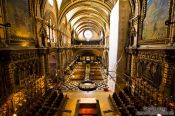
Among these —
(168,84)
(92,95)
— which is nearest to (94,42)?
(92,95)

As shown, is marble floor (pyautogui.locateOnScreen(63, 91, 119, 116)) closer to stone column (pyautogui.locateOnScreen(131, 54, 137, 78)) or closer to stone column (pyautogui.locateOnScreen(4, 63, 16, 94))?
stone column (pyautogui.locateOnScreen(131, 54, 137, 78))

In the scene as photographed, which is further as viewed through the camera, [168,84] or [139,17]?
[139,17]

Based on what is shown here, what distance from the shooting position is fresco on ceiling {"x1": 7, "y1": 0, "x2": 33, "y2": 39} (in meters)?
6.77

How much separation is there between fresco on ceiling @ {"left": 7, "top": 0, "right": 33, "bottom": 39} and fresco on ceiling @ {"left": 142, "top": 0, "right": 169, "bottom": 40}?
7.61 m

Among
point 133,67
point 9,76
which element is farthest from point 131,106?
point 9,76

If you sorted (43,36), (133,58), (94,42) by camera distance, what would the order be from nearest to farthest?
(133,58) → (43,36) → (94,42)

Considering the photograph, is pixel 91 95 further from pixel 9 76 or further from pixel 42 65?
pixel 9 76

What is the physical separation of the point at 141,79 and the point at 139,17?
4.25m

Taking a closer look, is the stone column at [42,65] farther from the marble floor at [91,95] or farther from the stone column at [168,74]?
the stone column at [168,74]

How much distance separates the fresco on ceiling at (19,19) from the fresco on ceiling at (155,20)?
7615 mm

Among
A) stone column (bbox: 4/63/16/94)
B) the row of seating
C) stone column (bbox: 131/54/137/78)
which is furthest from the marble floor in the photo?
stone column (bbox: 4/63/16/94)

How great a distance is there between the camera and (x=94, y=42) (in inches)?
1545

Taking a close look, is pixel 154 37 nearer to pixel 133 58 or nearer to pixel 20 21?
pixel 133 58

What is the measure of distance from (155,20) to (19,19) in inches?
303
